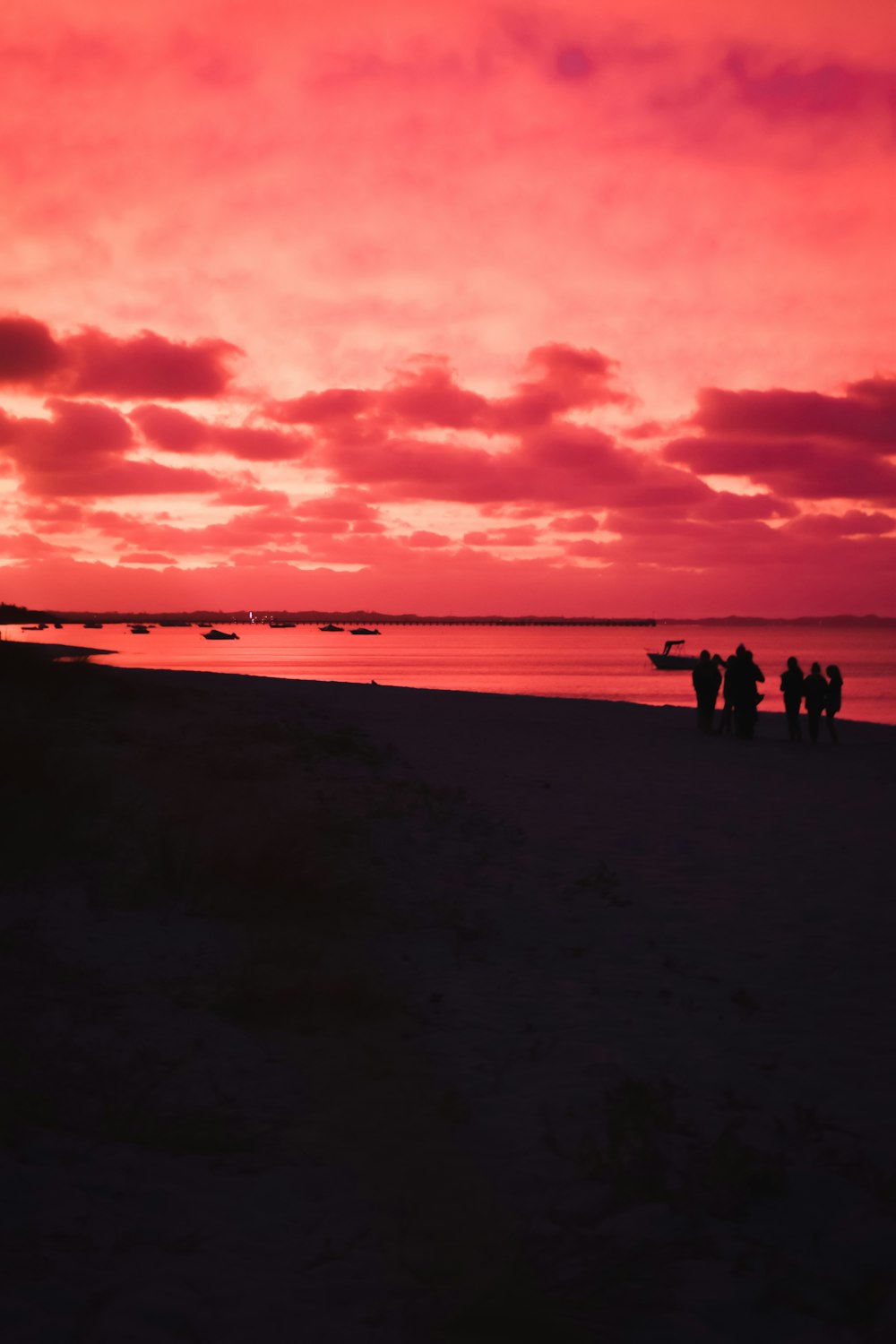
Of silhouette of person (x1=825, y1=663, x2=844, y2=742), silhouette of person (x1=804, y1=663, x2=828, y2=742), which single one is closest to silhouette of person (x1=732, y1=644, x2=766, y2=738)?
silhouette of person (x1=804, y1=663, x2=828, y2=742)

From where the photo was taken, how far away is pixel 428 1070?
6055 mm

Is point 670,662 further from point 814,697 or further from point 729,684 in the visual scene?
point 729,684

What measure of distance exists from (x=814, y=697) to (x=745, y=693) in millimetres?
1724

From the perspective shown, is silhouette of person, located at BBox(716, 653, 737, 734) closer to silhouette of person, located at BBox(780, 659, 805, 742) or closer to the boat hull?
silhouette of person, located at BBox(780, 659, 805, 742)

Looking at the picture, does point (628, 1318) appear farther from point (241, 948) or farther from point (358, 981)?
point (241, 948)

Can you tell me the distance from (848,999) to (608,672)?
90910 millimetres

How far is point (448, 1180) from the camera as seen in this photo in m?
4.81

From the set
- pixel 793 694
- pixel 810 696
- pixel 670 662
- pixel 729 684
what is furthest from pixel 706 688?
pixel 670 662

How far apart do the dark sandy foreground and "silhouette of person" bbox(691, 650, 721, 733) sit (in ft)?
40.0

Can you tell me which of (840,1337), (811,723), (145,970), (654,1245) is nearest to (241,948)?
(145,970)

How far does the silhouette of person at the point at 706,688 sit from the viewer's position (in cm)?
2558

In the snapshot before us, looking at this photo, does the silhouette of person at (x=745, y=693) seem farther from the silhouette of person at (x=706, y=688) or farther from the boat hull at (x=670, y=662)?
the boat hull at (x=670, y=662)

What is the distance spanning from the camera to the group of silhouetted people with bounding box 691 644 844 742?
24.2m

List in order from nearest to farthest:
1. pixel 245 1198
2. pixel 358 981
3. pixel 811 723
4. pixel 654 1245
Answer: pixel 654 1245 → pixel 245 1198 → pixel 358 981 → pixel 811 723
